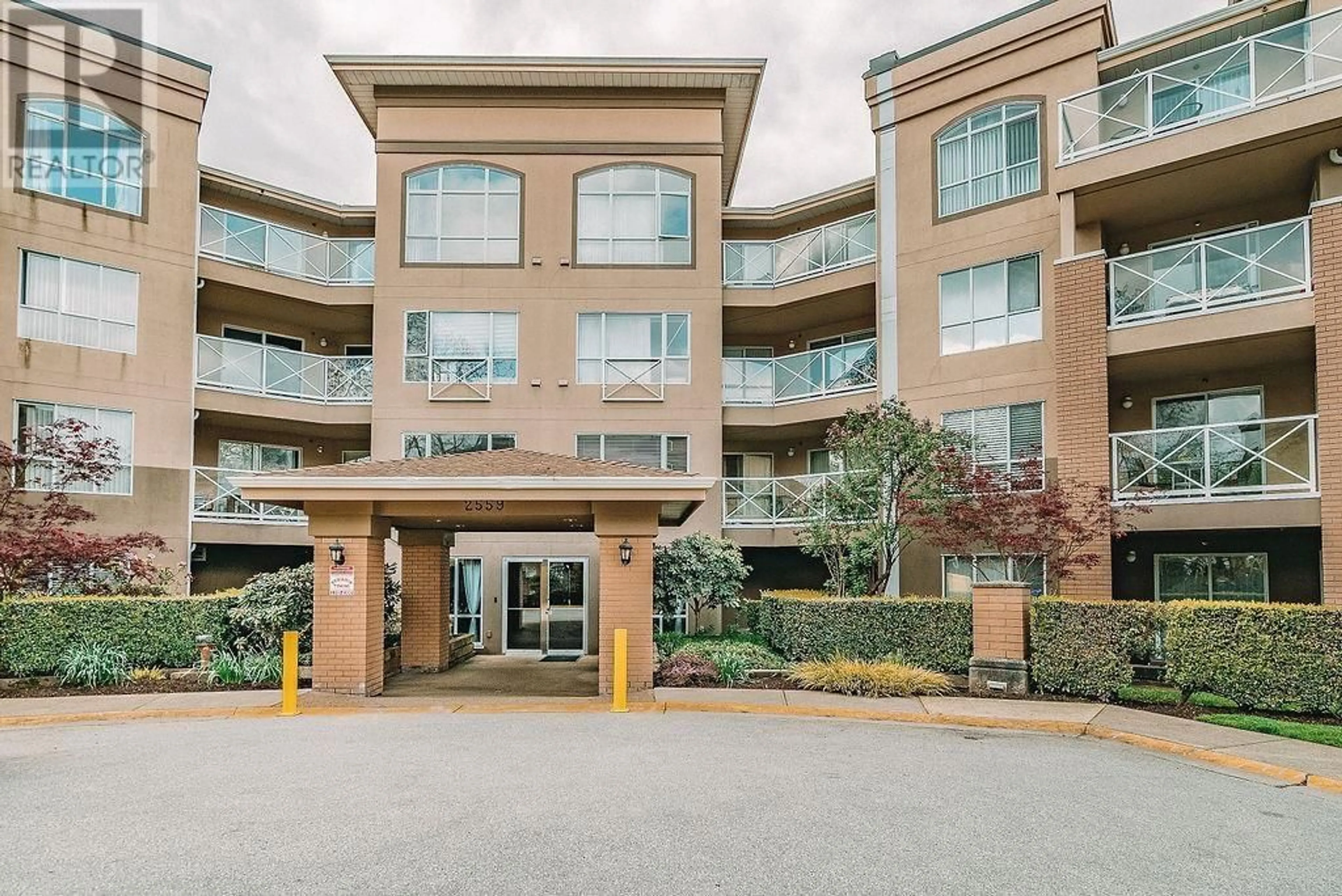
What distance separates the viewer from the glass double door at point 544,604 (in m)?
22.6

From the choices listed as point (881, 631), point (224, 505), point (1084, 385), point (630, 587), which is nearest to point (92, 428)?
point (224, 505)

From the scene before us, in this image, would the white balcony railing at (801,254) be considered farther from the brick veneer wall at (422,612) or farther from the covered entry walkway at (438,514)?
the brick veneer wall at (422,612)

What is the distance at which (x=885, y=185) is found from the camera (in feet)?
71.9

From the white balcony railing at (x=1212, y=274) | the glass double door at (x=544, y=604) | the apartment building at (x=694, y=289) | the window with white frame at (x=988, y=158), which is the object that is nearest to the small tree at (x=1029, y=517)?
the apartment building at (x=694, y=289)

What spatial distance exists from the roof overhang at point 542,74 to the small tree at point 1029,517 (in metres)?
11.3

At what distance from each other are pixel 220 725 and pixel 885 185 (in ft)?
55.9

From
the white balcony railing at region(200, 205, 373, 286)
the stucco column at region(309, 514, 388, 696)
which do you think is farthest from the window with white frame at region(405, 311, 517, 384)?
the stucco column at region(309, 514, 388, 696)

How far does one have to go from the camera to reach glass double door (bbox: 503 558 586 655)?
22562mm

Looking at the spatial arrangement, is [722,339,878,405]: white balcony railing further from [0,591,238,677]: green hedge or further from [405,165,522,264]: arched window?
[0,591,238,677]: green hedge

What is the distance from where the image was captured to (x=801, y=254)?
23.9 m

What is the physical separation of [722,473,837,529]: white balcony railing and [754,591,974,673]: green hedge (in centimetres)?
497

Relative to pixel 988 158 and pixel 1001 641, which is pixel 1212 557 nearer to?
pixel 1001 641

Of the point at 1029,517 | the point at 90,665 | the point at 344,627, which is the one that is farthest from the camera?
the point at 1029,517

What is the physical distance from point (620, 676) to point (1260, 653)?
827cm
